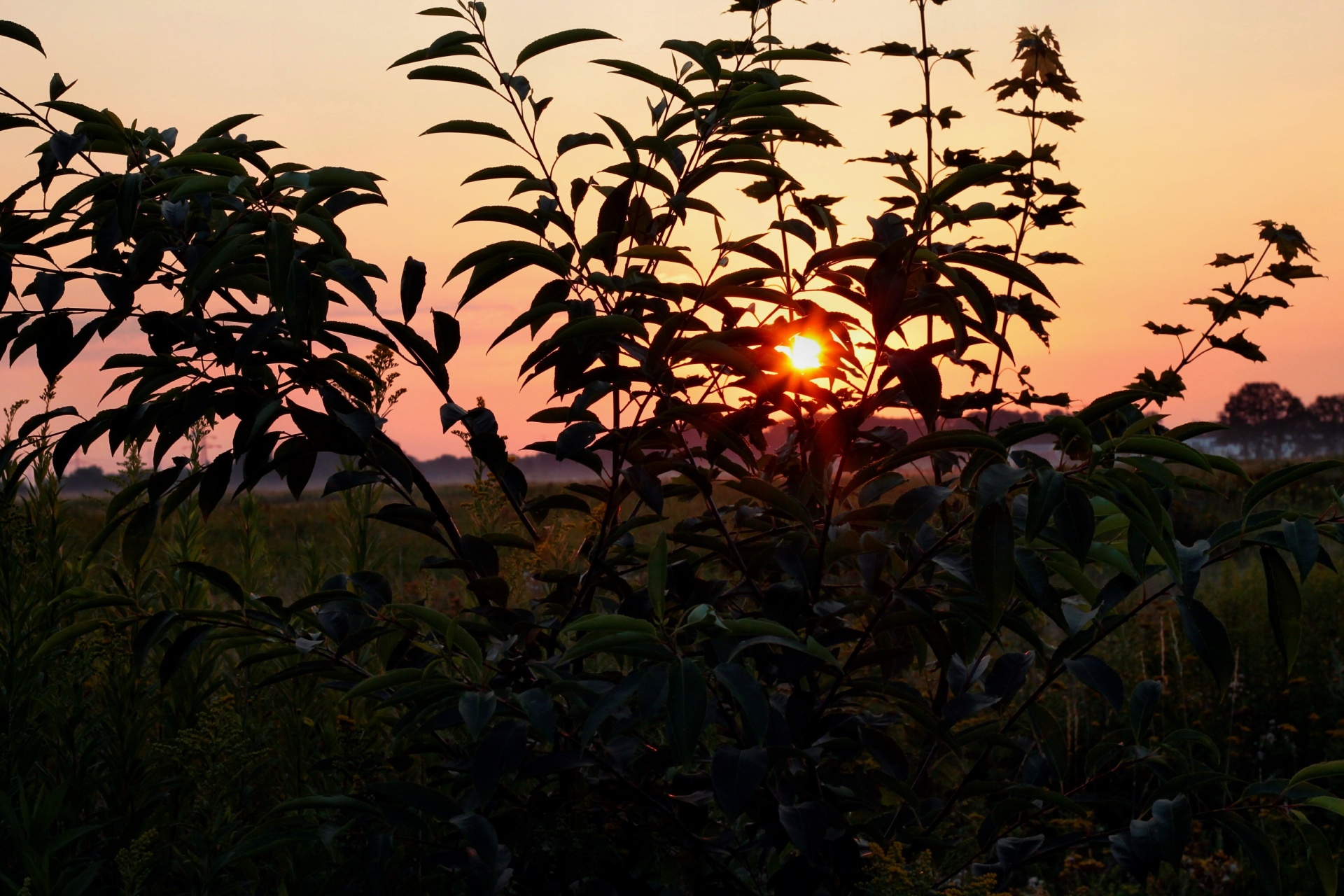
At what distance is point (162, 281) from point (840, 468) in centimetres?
134

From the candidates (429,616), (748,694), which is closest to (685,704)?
(748,694)

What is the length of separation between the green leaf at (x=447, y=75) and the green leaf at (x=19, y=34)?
28.7 inches

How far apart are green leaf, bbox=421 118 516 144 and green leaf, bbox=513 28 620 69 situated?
0.16 metres

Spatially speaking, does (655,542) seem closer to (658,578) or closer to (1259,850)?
(658,578)

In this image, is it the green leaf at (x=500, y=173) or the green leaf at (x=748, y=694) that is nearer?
the green leaf at (x=748, y=694)

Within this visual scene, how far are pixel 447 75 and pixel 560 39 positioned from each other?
226mm

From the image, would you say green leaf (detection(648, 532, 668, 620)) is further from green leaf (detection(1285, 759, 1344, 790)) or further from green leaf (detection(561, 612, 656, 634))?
green leaf (detection(1285, 759, 1344, 790))

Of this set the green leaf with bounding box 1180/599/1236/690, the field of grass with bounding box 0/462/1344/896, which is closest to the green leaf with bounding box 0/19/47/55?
the field of grass with bounding box 0/462/1344/896

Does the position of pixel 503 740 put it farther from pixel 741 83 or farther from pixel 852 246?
pixel 741 83

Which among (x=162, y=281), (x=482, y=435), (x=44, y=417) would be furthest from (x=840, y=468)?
(x=44, y=417)

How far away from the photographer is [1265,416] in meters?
68.4

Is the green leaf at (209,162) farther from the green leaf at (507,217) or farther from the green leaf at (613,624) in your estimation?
the green leaf at (613,624)

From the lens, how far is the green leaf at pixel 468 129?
202 cm

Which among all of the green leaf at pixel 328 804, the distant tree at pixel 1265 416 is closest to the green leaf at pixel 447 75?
the green leaf at pixel 328 804
